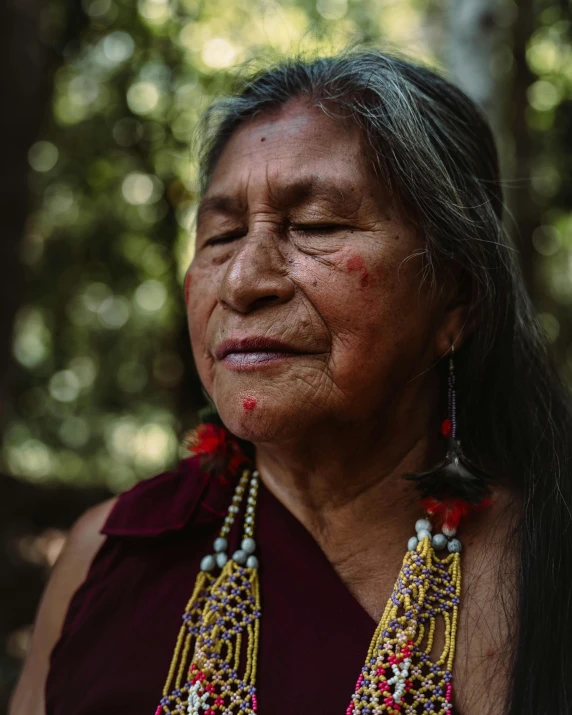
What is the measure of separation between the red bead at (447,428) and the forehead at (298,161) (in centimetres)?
69

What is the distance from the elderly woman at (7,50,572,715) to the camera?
165 centimetres

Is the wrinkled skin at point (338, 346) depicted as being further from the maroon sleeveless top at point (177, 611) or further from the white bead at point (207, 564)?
the white bead at point (207, 564)

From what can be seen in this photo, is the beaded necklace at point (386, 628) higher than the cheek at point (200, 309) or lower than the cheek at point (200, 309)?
lower

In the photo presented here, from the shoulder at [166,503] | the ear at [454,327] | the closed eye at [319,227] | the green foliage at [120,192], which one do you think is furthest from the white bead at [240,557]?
the green foliage at [120,192]

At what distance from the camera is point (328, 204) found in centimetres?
175

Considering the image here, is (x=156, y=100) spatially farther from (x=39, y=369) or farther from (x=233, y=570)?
(x=233, y=570)

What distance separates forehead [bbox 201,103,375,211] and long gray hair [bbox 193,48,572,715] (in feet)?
0.17

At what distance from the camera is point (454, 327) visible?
6.33 feet

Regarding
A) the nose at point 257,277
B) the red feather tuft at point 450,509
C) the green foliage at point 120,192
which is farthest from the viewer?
the green foliage at point 120,192

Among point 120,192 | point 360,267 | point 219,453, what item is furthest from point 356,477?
point 120,192

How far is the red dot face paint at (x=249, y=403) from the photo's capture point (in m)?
1.70

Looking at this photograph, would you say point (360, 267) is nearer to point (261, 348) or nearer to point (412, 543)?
point (261, 348)

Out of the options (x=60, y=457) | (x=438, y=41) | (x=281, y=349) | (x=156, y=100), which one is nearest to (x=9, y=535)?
(x=60, y=457)

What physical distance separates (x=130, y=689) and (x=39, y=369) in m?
8.33
